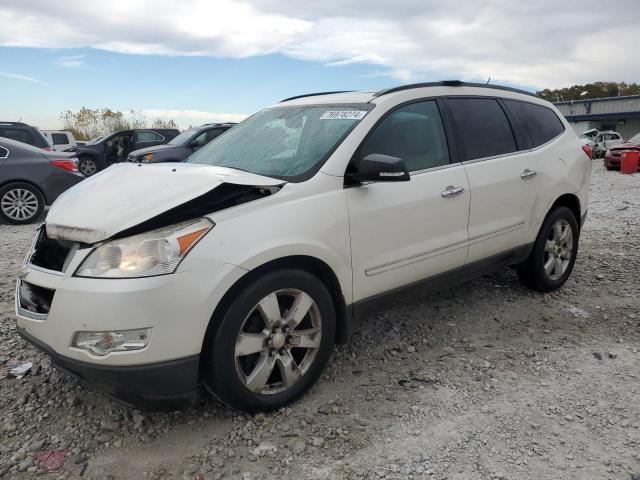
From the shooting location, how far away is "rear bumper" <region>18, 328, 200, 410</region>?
7.54 ft

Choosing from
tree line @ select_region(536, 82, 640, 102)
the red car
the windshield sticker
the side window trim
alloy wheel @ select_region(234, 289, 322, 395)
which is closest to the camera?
alloy wheel @ select_region(234, 289, 322, 395)

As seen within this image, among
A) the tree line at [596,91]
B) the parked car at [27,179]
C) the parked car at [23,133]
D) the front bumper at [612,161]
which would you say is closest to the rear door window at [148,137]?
the parked car at [23,133]

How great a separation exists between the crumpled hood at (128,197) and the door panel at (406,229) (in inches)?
22.8

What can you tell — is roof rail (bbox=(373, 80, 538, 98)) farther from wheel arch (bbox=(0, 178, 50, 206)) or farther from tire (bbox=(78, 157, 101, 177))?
tire (bbox=(78, 157, 101, 177))

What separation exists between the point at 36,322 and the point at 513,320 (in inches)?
129

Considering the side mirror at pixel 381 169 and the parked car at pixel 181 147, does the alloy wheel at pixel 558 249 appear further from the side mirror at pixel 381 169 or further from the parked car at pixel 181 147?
the parked car at pixel 181 147

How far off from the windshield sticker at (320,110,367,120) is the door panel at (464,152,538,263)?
3.02 feet

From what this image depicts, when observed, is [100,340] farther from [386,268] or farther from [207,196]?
[386,268]

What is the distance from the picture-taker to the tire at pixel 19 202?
26.5ft

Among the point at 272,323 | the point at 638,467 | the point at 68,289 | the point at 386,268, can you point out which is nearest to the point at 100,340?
the point at 68,289

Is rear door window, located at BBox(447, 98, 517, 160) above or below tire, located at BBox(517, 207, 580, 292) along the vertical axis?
above

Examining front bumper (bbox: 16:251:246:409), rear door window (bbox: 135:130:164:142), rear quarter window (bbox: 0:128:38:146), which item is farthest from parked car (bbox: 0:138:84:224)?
rear door window (bbox: 135:130:164:142)

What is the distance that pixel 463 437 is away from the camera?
255 centimetres

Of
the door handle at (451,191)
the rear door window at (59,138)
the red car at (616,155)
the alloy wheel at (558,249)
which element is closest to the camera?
the door handle at (451,191)
